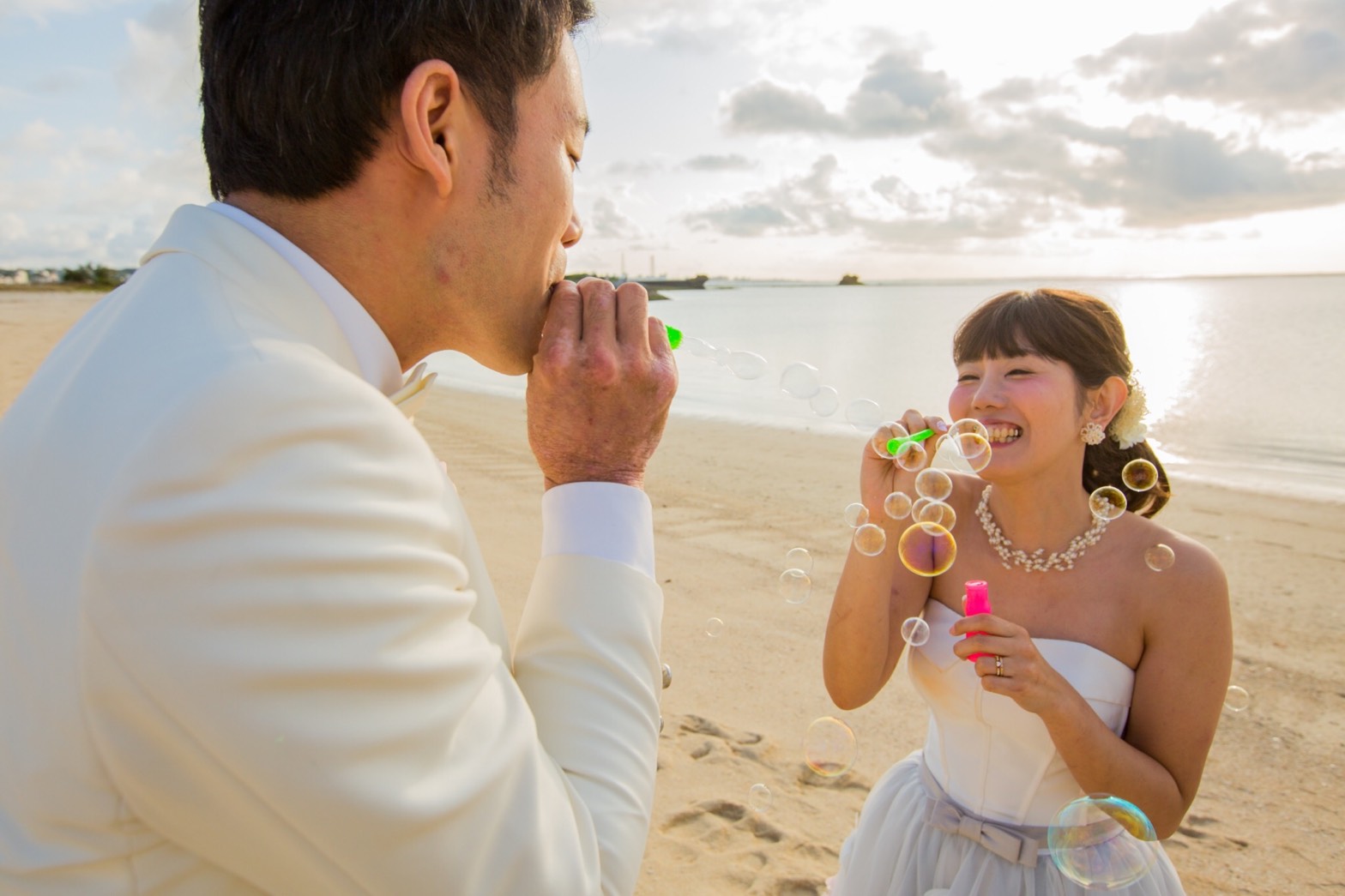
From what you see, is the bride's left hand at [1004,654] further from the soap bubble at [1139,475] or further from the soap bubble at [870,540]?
the soap bubble at [1139,475]

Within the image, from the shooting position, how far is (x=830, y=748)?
2992mm

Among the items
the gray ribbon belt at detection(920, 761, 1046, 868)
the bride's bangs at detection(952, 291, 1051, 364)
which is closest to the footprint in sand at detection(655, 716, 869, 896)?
the gray ribbon belt at detection(920, 761, 1046, 868)

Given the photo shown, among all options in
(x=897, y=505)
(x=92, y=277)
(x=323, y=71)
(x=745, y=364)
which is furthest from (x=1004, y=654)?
(x=92, y=277)

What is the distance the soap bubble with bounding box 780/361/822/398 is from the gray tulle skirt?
1.27 meters

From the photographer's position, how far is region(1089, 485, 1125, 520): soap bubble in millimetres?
2592

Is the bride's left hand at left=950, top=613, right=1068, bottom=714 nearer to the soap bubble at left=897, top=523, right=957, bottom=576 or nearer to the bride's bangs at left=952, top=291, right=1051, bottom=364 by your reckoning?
the soap bubble at left=897, top=523, right=957, bottom=576

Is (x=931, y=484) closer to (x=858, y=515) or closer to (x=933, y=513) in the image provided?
(x=933, y=513)

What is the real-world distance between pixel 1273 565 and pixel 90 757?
8.46 meters

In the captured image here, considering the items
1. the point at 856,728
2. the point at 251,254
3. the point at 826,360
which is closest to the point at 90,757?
the point at 251,254

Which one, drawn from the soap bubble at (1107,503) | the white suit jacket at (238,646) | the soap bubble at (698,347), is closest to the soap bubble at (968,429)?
the soap bubble at (1107,503)

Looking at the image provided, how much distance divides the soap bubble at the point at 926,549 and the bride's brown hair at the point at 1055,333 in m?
0.52

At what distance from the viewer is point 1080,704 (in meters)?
2.17

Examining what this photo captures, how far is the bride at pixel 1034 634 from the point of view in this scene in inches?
89.8

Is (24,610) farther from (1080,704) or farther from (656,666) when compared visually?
(1080,704)
